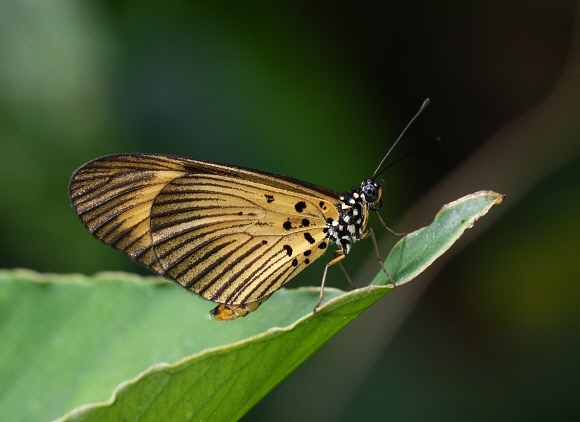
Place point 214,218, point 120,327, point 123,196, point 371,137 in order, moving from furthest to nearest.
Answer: point 371,137 → point 214,218 → point 123,196 → point 120,327

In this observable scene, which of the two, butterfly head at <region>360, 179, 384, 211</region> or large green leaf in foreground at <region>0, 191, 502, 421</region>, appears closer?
large green leaf in foreground at <region>0, 191, 502, 421</region>

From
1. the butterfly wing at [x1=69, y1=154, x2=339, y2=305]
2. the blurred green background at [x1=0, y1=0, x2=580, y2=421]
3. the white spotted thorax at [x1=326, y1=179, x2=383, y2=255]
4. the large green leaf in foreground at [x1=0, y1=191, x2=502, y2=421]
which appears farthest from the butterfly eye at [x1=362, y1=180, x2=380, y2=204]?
the blurred green background at [x1=0, y1=0, x2=580, y2=421]

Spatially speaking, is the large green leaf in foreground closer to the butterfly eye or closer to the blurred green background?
the butterfly eye

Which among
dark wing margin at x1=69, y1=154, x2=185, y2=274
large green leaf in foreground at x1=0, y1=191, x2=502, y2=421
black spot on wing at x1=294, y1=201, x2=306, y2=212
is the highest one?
dark wing margin at x1=69, y1=154, x2=185, y2=274

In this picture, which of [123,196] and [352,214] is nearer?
[123,196]

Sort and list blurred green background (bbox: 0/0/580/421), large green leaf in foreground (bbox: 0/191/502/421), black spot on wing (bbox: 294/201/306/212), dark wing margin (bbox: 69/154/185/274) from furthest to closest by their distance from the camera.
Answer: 1. blurred green background (bbox: 0/0/580/421)
2. black spot on wing (bbox: 294/201/306/212)
3. dark wing margin (bbox: 69/154/185/274)
4. large green leaf in foreground (bbox: 0/191/502/421)

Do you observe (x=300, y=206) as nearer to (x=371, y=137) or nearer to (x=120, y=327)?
(x=120, y=327)

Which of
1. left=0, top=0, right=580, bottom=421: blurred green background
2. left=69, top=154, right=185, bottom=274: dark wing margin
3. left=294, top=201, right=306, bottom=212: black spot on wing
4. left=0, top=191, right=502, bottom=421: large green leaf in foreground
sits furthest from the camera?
left=0, top=0, right=580, bottom=421: blurred green background

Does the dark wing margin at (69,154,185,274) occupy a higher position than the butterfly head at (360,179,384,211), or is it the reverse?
the dark wing margin at (69,154,185,274)

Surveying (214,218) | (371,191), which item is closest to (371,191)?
(371,191)
